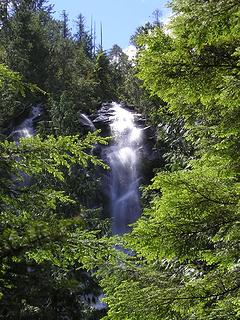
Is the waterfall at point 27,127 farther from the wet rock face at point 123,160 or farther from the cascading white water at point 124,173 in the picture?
→ the cascading white water at point 124,173

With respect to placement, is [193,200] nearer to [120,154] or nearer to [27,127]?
[120,154]

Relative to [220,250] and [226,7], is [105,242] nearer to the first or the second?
[220,250]

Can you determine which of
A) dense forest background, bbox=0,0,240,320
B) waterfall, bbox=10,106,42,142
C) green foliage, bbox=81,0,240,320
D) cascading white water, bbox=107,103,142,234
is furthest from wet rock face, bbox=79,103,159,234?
green foliage, bbox=81,0,240,320

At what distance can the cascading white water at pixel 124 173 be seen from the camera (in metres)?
25.3

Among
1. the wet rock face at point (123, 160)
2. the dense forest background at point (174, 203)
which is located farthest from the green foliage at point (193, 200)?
the wet rock face at point (123, 160)

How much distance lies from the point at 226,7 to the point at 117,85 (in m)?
43.6

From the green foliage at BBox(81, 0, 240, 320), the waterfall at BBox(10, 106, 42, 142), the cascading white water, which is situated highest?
the waterfall at BBox(10, 106, 42, 142)

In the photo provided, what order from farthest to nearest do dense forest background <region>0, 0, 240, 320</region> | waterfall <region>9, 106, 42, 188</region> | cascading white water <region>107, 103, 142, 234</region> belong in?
waterfall <region>9, 106, 42, 188</region>
cascading white water <region>107, 103, 142, 234</region>
dense forest background <region>0, 0, 240, 320</region>

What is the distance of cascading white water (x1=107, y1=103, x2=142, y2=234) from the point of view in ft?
83.1

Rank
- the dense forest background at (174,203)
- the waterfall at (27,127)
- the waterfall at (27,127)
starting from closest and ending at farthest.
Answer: the dense forest background at (174,203) → the waterfall at (27,127) → the waterfall at (27,127)

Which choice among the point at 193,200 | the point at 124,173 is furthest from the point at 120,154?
the point at 193,200

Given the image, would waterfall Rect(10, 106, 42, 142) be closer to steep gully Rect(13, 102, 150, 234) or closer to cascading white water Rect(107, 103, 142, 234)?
steep gully Rect(13, 102, 150, 234)

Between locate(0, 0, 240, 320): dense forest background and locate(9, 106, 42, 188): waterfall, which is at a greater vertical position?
locate(9, 106, 42, 188): waterfall

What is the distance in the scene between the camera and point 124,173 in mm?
27562
